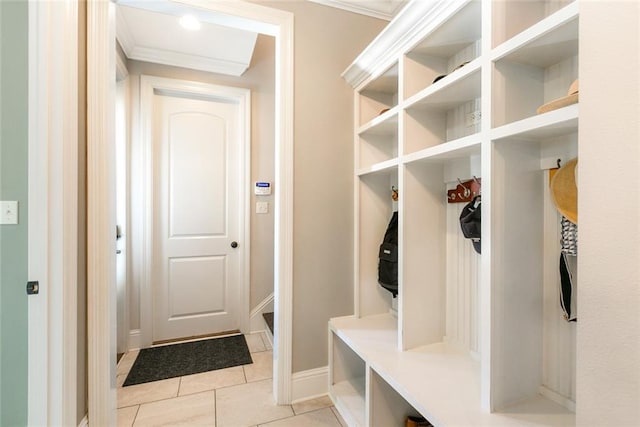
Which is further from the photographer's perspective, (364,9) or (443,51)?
(364,9)

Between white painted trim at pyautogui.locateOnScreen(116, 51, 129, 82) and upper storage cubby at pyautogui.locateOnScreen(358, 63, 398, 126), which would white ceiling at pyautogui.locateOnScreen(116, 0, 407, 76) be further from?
upper storage cubby at pyautogui.locateOnScreen(358, 63, 398, 126)

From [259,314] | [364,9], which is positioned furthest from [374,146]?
[259,314]

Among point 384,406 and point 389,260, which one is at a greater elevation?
point 389,260

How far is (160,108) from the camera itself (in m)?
2.64

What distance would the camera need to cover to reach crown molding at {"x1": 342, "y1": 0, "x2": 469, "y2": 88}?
123 cm

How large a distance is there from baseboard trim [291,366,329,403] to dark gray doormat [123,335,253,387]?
642 millimetres

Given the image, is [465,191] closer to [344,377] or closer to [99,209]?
[344,377]

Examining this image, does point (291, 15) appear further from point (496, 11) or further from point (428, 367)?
point (428, 367)

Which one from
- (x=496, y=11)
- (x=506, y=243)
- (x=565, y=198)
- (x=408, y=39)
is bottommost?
(x=506, y=243)

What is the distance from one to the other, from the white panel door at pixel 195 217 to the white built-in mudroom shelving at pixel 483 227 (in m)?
1.46

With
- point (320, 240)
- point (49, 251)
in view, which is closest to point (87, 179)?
point (49, 251)

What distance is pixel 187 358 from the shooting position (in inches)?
Result: 92.8

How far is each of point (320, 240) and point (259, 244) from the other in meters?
1.20

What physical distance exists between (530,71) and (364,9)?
140 cm
